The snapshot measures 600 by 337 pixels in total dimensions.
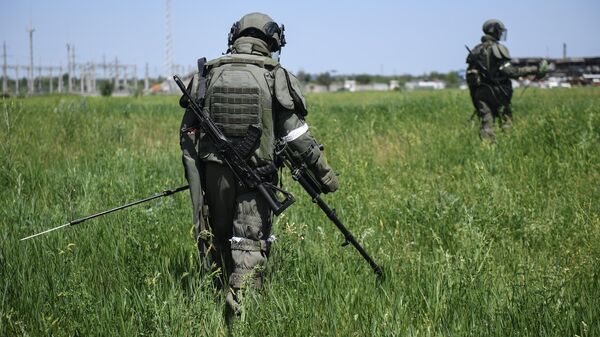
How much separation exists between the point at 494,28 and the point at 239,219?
26.3 ft

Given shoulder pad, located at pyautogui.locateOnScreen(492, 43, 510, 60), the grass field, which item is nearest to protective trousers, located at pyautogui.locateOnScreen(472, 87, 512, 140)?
shoulder pad, located at pyautogui.locateOnScreen(492, 43, 510, 60)

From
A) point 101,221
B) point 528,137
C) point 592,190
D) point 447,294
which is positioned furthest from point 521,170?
point 101,221

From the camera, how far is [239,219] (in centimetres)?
390

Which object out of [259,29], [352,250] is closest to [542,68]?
[352,250]

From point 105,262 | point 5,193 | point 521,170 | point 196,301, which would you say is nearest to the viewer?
point 196,301

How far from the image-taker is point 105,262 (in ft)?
14.6

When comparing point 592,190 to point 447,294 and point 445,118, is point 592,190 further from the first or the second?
point 445,118

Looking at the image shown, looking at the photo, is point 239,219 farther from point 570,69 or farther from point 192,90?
point 570,69

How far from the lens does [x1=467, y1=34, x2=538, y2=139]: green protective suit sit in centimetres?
1065

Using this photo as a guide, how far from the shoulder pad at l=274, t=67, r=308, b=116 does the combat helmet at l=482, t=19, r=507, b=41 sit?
764 centimetres

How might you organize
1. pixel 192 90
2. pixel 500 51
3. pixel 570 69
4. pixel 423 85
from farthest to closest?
pixel 423 85
pixel 570 69
pixel 500 51
pixel 192 90

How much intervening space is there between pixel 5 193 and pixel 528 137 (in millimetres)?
6822

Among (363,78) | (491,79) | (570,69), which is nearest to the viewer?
(491,79)

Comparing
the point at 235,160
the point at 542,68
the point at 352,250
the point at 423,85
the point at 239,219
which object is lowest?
the point at 352,250
